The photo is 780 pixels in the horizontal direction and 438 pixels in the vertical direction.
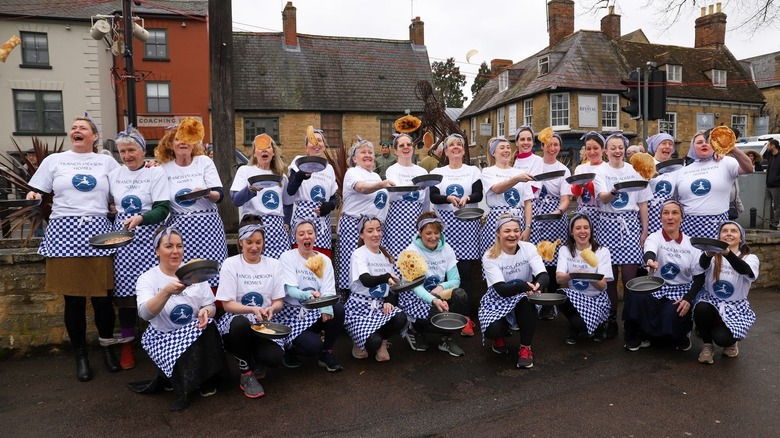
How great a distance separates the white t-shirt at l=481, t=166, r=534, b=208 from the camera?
525cm

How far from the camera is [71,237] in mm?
4105

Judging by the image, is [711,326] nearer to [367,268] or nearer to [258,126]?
[367,268]

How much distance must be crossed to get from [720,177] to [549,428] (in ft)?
10.7

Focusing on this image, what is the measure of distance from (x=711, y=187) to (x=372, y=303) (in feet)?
11.3

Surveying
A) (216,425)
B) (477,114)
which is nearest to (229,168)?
(216,425)

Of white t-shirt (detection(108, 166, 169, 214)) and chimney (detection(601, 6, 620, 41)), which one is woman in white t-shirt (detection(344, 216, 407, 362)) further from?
chimney (detection(601, 6, 620, 41))

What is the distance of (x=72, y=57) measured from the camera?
72.9ft

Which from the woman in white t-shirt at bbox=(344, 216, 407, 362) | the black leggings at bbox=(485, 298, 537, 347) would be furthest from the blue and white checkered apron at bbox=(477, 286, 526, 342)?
the woman in white t-shirt at bbox=(344, 216, 407, 362)

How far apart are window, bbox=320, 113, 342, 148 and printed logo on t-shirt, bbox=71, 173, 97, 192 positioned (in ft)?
73.6

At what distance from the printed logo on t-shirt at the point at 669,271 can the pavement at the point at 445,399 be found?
2.19 feet

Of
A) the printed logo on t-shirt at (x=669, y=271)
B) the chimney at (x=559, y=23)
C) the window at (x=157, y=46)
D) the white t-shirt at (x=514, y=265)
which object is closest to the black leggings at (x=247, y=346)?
the white t-shirt at (x=514, y=265)

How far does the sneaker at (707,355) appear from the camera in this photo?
436 cm

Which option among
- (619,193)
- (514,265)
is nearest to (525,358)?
(514,265)

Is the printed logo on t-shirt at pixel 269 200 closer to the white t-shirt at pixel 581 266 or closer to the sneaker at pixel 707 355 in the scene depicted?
the white t-shirt at pixel 581 266
